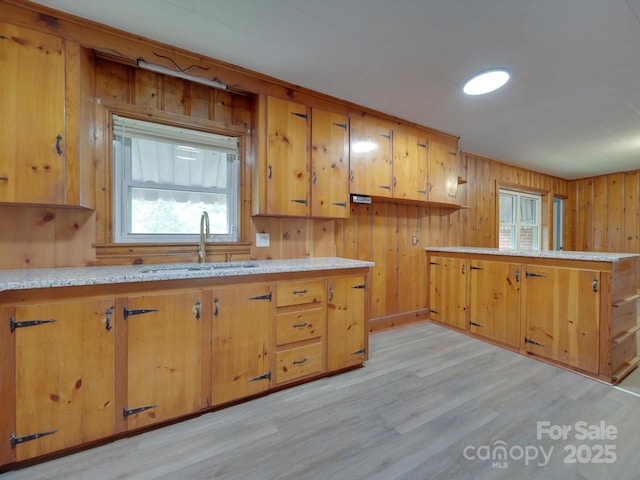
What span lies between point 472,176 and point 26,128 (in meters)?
4.90

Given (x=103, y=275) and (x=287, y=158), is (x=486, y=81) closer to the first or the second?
(x=287, y=158)

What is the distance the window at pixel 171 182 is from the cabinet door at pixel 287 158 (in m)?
0.38

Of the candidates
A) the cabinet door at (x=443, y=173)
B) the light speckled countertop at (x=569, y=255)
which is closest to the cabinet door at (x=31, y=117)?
the cabinet door at (x=443, y=173)

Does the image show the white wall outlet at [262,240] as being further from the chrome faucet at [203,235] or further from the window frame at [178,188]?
the chrome faucet at [203,235]

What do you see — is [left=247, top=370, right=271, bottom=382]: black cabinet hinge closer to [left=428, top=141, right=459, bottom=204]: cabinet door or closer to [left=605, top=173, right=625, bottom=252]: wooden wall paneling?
[left=428, top=141, right=459, bottom=204]: cabinet door

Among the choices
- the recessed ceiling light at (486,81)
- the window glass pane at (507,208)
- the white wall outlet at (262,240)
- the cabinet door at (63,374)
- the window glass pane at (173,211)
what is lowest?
the cabinet door at (63,374)

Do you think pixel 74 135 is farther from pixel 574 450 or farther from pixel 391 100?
pixel 574 450

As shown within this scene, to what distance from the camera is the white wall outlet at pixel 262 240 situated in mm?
2432

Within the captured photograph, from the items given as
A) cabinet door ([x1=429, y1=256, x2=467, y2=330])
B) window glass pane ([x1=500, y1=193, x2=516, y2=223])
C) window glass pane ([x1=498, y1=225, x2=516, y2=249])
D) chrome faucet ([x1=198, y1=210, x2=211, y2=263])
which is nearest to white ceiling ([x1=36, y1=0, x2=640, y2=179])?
chrome faucet ([x1=198, y1=210, x2=211, y2=263])

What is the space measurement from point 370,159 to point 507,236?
12.4ft

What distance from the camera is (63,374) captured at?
4.51ft

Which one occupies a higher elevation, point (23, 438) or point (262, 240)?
point (262, 240)

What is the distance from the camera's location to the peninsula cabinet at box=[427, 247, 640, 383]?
2094 millimetres

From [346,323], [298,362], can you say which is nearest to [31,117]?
[298,362]
